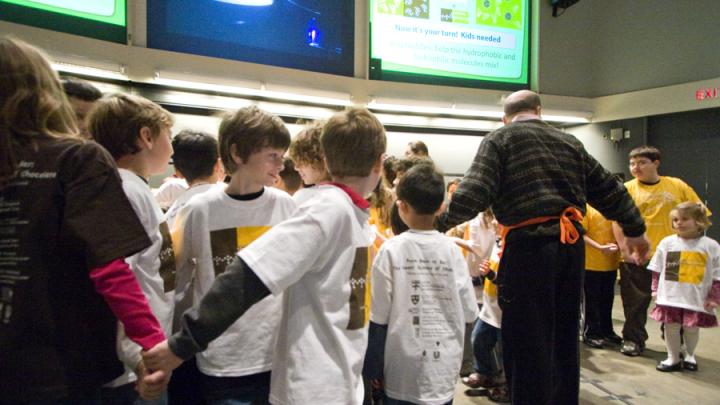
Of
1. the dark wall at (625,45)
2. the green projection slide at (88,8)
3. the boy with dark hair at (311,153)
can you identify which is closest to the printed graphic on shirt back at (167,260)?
the boy with dark hair at (311,153)

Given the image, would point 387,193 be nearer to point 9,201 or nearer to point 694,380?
point 9,201

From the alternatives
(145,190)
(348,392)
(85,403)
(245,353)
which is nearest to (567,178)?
(348,392)

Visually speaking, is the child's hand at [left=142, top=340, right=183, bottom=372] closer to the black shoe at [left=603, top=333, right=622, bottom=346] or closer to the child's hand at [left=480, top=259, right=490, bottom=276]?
the child's hand at [left=480, top=259, right=490, bottom=276]

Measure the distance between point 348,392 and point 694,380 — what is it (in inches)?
134

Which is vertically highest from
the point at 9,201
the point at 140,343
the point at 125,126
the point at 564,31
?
the point at 564,31

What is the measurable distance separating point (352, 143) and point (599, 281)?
13.1 ft

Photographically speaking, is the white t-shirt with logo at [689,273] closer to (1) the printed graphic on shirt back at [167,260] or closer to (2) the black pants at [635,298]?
(2) the black pants at [635,298]

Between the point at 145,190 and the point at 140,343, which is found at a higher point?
the point at 145,190

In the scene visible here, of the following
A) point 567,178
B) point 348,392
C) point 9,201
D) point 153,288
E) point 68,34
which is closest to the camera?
point 9,201

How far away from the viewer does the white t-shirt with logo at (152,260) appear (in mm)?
1189

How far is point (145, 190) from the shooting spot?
125cm

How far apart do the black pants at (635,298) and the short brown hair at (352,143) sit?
377 centimetres

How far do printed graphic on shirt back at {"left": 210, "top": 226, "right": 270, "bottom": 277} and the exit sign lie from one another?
7054 mm

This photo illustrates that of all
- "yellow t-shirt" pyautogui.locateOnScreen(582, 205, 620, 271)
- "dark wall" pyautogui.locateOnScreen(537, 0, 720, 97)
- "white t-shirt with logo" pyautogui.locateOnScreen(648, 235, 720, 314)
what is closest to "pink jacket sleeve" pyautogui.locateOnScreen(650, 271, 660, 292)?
"white t-shirt with logo" pyautogui.locateOnScreen(648, 235, 720, 314)
